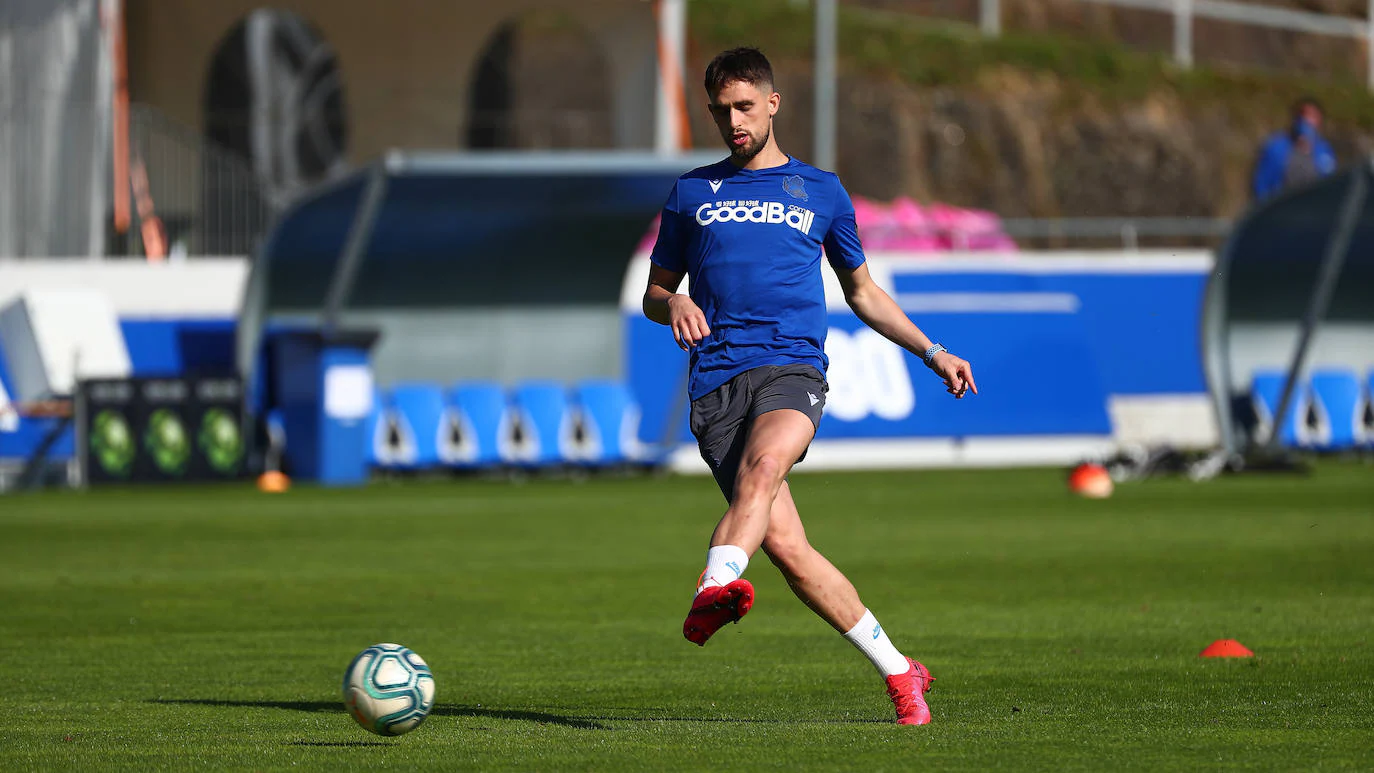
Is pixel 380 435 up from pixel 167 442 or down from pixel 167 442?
down

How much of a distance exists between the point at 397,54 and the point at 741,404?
28287mm

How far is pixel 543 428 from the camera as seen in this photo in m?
26.6

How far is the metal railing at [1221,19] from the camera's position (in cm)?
4919

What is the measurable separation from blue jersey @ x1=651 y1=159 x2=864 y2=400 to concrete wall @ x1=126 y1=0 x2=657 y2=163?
2451cm

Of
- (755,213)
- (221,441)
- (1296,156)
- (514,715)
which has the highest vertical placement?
(755,213)

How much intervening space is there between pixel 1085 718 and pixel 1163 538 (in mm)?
9120

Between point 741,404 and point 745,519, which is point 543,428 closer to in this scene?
point 741,404

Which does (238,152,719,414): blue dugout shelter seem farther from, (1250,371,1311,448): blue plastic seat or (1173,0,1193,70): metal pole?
(1173,0,1193,70): metal pole

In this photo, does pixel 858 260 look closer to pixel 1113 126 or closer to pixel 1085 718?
pixel 1085 718

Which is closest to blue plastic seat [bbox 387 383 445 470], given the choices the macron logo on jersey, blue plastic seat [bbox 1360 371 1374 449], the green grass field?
the green grass field

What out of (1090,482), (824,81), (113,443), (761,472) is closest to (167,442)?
(113,443)

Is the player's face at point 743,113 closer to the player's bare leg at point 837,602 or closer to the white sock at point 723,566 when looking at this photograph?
the player's bare leg at point 837,602

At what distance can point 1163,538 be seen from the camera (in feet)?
54.9

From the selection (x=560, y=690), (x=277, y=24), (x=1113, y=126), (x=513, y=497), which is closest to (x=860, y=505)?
(x=513, y=497)
